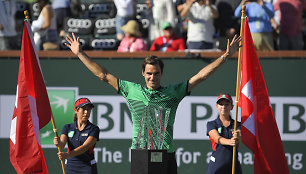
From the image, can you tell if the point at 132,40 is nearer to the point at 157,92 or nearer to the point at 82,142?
the point at 82,142

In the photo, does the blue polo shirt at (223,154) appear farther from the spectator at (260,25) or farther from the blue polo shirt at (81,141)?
the spectator at (260,25)

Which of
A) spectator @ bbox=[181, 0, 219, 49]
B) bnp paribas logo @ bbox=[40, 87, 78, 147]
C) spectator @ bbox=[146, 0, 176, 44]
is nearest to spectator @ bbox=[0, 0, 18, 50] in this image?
bnp paribas logo @ bbox=[40, 87, 78, 147]

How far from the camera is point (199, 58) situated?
34.1 feet

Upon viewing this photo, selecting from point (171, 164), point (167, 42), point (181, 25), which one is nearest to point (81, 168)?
point (171, 164)

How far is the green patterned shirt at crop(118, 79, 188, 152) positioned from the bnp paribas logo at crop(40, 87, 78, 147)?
3.86 meters

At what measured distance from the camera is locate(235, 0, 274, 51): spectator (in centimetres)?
1066

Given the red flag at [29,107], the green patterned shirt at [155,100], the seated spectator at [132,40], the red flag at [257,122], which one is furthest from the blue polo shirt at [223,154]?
the seated spectator at [132,40]

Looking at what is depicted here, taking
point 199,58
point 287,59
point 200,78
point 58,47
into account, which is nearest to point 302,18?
point 287,59

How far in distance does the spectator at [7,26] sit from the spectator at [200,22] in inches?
118

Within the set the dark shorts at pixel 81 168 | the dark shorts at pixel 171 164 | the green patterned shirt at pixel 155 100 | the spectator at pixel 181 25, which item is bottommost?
the dark shorts at pixel 81 168

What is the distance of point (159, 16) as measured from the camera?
1129 centimetres

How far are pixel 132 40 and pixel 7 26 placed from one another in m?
2.30

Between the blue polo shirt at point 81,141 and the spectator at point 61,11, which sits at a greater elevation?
the spectator at point 61,11

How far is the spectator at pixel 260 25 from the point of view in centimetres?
1066
